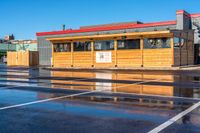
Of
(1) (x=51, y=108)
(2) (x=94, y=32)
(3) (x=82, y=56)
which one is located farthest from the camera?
(2) (x=94, y=32)

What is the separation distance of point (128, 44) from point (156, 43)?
9.90 feet

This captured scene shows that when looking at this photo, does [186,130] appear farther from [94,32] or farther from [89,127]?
[94,32]

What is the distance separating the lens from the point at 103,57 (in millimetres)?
33312

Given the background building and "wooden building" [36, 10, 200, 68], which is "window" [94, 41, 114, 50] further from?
the background building

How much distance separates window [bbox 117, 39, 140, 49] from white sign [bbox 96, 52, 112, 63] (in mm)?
1381

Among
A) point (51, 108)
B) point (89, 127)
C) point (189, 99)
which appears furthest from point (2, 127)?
point (189, 99)

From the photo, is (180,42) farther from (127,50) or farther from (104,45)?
(104,45)

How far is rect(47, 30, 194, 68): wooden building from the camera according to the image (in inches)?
1167

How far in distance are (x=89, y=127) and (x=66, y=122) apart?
65cm

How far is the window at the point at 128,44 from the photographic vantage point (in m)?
31.2

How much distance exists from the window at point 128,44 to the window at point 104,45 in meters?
0.80

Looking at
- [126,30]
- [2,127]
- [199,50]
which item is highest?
[126,30]

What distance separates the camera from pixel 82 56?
115ft

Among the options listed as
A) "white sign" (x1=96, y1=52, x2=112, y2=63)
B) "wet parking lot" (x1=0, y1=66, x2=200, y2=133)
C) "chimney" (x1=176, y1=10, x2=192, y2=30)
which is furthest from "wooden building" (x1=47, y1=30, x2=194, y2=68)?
"wet parking lot" (x1=0, y1=66, x2=200, y2=133)
